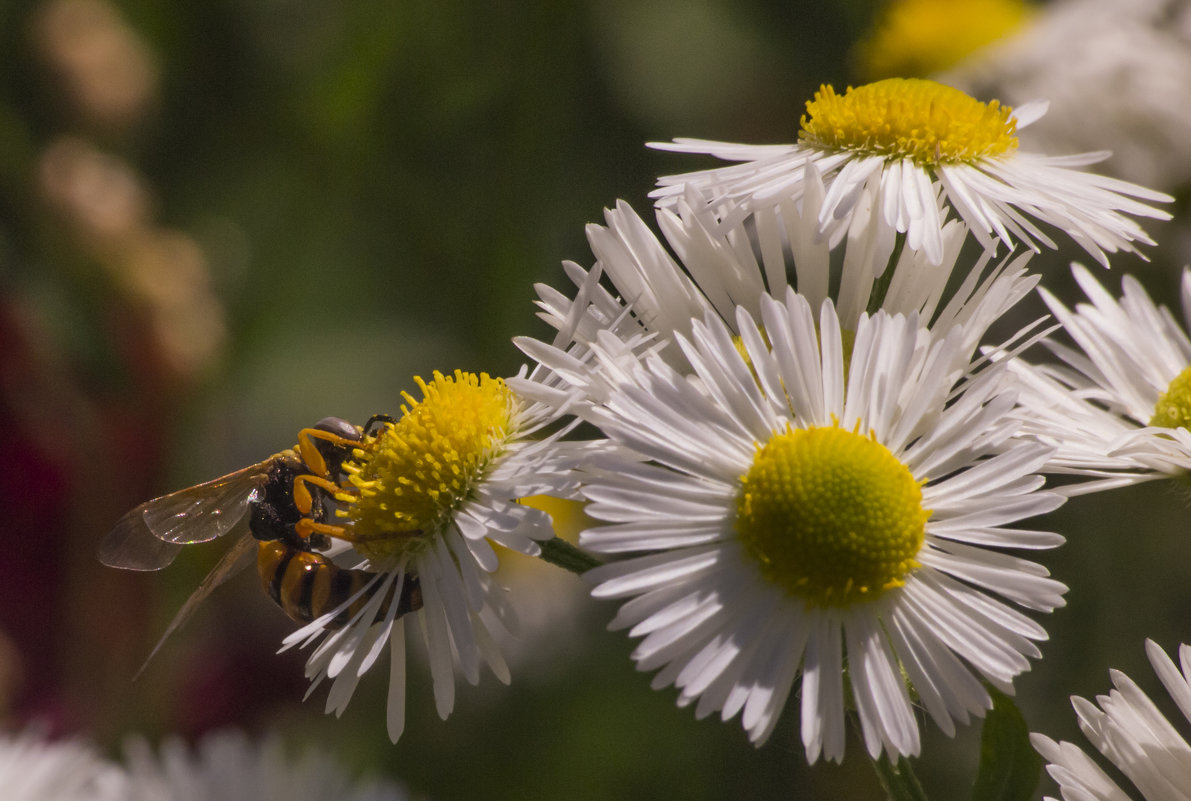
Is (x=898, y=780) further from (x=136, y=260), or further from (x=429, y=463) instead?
(x=136, y=260)

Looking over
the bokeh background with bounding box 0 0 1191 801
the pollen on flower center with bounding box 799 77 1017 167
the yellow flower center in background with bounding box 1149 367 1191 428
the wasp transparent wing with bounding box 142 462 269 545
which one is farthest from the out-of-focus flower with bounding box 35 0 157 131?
the yellow flower center in background with bounding box 1149 367 1191 428

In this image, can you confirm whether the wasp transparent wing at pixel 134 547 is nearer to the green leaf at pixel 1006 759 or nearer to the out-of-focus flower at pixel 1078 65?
the green leaf at pixel 1006 759

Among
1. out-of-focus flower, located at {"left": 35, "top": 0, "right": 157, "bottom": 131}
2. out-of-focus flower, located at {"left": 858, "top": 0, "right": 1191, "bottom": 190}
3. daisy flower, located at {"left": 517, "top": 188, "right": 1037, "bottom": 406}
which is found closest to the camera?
daisy flower, located at {"left": 517, "top": 188, "right": 1037, "bottom": 406}

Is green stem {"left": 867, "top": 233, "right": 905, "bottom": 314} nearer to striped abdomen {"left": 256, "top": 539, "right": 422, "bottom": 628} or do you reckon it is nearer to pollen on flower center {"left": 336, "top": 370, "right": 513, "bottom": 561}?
pollen on flower center {"left": 336, "top": 370, "right": 513, "bottom": 561}

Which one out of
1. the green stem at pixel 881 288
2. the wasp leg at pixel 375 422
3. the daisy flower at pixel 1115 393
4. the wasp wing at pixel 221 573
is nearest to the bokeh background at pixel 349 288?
the daisy flower at pixel 1115 393

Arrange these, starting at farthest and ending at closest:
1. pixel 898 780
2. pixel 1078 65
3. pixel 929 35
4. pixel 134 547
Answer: pixel 929 35, pixel 1078 65, pixel 134 547, pixel 898 780

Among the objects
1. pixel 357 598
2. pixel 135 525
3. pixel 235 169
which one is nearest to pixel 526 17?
pixel 235 169

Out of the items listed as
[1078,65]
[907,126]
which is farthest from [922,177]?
[1078,65]

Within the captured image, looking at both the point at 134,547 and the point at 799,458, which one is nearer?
the point at 799,458
